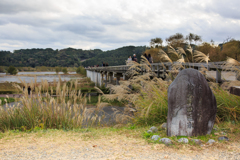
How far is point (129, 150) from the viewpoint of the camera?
3.71m

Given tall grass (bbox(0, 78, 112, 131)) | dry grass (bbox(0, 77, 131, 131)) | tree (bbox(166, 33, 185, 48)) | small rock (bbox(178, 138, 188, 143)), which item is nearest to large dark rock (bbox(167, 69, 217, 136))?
small rock (bbox(178, 138, 188, 143))

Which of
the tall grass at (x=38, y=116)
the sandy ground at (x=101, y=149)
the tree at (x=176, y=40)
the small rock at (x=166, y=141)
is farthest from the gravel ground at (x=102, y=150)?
the tree at (x=176, y=40)

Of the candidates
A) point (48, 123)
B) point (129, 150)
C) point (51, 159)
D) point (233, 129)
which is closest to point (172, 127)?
point (129, 150)

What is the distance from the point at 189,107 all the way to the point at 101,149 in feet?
6.33

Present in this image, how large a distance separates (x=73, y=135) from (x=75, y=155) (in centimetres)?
131

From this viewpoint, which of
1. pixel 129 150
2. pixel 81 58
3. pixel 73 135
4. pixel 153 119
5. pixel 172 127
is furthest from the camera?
pixel 81 58

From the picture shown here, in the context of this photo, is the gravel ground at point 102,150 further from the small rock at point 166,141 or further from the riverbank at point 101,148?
the small rock at point 166,141

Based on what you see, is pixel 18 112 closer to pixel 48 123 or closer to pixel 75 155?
pixel 48 123

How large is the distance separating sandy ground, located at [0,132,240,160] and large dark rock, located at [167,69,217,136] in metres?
0.51

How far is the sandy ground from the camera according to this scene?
3455 millimetres

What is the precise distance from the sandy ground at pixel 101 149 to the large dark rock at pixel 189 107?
0.51 m

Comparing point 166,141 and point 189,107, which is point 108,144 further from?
point 189,107

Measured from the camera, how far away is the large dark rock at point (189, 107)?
422 cm

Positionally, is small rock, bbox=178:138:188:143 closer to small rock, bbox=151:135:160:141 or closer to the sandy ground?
the sandy ground
